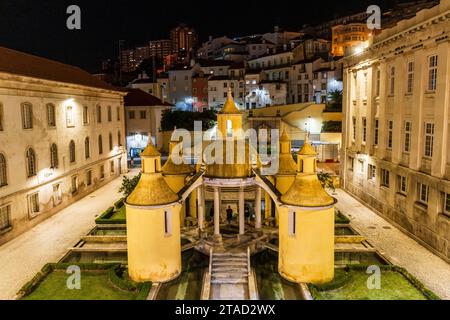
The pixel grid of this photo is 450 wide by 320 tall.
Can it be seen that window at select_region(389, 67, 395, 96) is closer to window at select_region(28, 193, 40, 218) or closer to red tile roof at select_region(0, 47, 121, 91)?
red tile roof at select_region(0, 47, 121, 91)

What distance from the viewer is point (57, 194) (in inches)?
1315

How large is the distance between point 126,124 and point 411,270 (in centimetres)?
4711

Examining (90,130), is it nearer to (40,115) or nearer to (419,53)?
(40,115)

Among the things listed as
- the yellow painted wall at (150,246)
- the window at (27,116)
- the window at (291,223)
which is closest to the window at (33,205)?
the window at (27,116)

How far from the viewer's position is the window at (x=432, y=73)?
79.4 ft

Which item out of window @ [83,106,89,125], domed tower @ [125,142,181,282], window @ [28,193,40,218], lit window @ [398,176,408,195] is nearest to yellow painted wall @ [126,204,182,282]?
domed tower @ [125,142,181,282]

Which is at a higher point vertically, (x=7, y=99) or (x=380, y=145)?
(x=7, y=99)

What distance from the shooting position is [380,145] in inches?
1259

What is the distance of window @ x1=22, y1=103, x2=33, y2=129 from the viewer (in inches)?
1126

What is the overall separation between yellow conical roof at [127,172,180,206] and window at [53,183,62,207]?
15.9 m

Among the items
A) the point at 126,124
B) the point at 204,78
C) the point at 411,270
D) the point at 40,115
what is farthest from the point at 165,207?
the point at 204,78

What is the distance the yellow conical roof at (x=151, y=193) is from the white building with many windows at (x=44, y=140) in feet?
36.5

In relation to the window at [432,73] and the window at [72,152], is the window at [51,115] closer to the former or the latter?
the window at [72,152]

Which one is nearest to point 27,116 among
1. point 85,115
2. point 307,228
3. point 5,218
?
point 5,218
